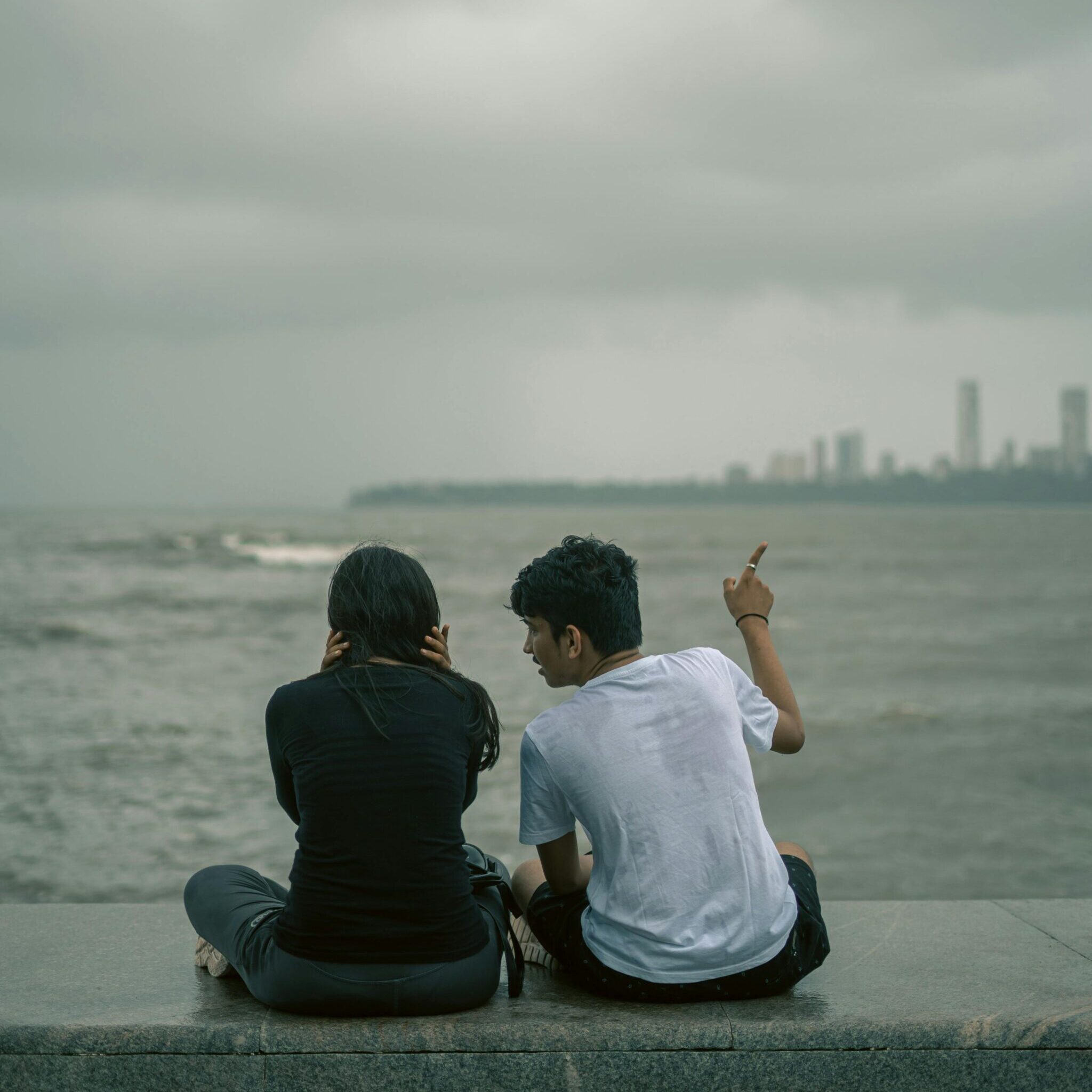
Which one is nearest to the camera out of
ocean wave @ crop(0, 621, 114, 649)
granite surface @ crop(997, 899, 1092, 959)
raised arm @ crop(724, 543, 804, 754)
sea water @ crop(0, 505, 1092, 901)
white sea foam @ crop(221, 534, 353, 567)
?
raised arm @ crop(724, 543, 804, 754)

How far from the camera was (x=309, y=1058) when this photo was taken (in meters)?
2.68

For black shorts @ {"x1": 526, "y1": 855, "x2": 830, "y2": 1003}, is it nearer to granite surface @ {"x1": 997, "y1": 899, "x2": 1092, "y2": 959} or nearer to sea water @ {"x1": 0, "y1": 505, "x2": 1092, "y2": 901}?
granite surface @ {"x1": 997, "y1": 899, "x2": 1092, "y2": 959}

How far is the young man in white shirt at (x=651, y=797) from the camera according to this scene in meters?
2.77

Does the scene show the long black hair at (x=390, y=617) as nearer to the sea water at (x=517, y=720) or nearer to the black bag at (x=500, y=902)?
the black bag at (x=500, y=902)

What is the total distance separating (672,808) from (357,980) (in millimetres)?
828

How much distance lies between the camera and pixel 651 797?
109 inches

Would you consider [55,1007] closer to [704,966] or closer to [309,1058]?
[309,1058]

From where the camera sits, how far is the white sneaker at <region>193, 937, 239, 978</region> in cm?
318

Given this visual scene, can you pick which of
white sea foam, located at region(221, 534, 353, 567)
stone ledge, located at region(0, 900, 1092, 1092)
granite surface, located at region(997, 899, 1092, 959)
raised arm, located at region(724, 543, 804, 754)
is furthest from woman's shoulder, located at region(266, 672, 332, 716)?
white sea foam, located at region(221, 534, 353, 567)

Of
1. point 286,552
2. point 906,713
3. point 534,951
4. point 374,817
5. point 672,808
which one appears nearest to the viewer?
point 374,817

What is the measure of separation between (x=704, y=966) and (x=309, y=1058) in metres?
0.95

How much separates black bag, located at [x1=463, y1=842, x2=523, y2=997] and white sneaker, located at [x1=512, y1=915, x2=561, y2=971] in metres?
0.13

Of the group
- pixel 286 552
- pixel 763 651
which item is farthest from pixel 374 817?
pixel 286 552

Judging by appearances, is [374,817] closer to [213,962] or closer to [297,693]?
[297,693]
